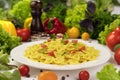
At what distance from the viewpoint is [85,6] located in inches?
78.9

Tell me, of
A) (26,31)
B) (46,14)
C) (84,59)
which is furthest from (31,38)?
(84,59)

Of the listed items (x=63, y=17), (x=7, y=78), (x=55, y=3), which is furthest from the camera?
(x=55, y=3)

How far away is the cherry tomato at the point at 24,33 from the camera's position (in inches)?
73.4

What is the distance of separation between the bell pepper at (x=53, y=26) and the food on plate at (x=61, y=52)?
38cm

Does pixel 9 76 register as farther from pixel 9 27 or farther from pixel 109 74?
pixel 9 27

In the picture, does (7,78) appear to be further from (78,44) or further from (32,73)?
(78,44)

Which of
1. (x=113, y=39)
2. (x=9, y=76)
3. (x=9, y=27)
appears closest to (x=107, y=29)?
(x=113, y=39)

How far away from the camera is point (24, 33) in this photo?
1864 millimetres

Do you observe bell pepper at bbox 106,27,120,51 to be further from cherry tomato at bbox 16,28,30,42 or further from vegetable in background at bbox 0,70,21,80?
vegetable in background at bbox 0,70,21,80

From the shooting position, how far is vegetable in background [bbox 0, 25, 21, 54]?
1.61 m

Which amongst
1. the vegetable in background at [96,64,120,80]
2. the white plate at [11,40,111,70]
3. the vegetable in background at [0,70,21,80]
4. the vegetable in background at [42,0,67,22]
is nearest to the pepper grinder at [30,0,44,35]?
the vegetable in background at [42,0,67,22]

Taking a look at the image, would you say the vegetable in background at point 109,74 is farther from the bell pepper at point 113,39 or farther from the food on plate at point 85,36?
the food on plate at point 85,36

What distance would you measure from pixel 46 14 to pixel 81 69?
0.76 metres

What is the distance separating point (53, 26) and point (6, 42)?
0.39 m
